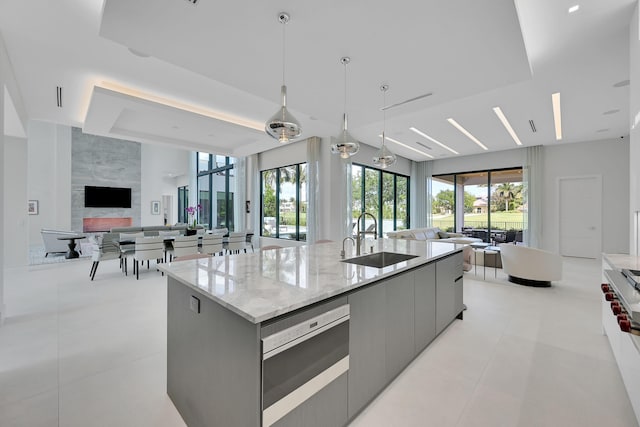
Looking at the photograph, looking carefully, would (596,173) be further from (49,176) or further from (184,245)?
(49,176)

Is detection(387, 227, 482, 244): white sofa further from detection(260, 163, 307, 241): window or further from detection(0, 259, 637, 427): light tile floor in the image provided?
detection(0, 259, 637, 427): light tile floor

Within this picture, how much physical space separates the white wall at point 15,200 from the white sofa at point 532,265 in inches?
372

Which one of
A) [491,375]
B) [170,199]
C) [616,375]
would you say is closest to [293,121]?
[491,375]

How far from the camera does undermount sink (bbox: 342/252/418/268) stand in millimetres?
2312

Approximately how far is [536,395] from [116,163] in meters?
13.1

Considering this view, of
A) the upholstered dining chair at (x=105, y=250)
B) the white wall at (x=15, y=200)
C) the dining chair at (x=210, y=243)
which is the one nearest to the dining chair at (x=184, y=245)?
the dining chair at (x=210, y=243)

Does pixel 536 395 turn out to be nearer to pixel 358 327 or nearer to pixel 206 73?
pixel 358 327

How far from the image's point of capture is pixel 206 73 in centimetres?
305

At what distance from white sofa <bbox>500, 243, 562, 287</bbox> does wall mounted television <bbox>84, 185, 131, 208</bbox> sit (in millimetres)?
12475

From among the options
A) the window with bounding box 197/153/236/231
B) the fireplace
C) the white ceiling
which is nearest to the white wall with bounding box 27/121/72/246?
the fireplace

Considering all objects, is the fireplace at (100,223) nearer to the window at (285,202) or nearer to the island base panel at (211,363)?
the window at (285,202)

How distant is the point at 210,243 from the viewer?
5523 millimetres

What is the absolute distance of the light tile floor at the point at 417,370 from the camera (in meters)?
1.59

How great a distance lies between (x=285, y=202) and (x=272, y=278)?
21.0ft
